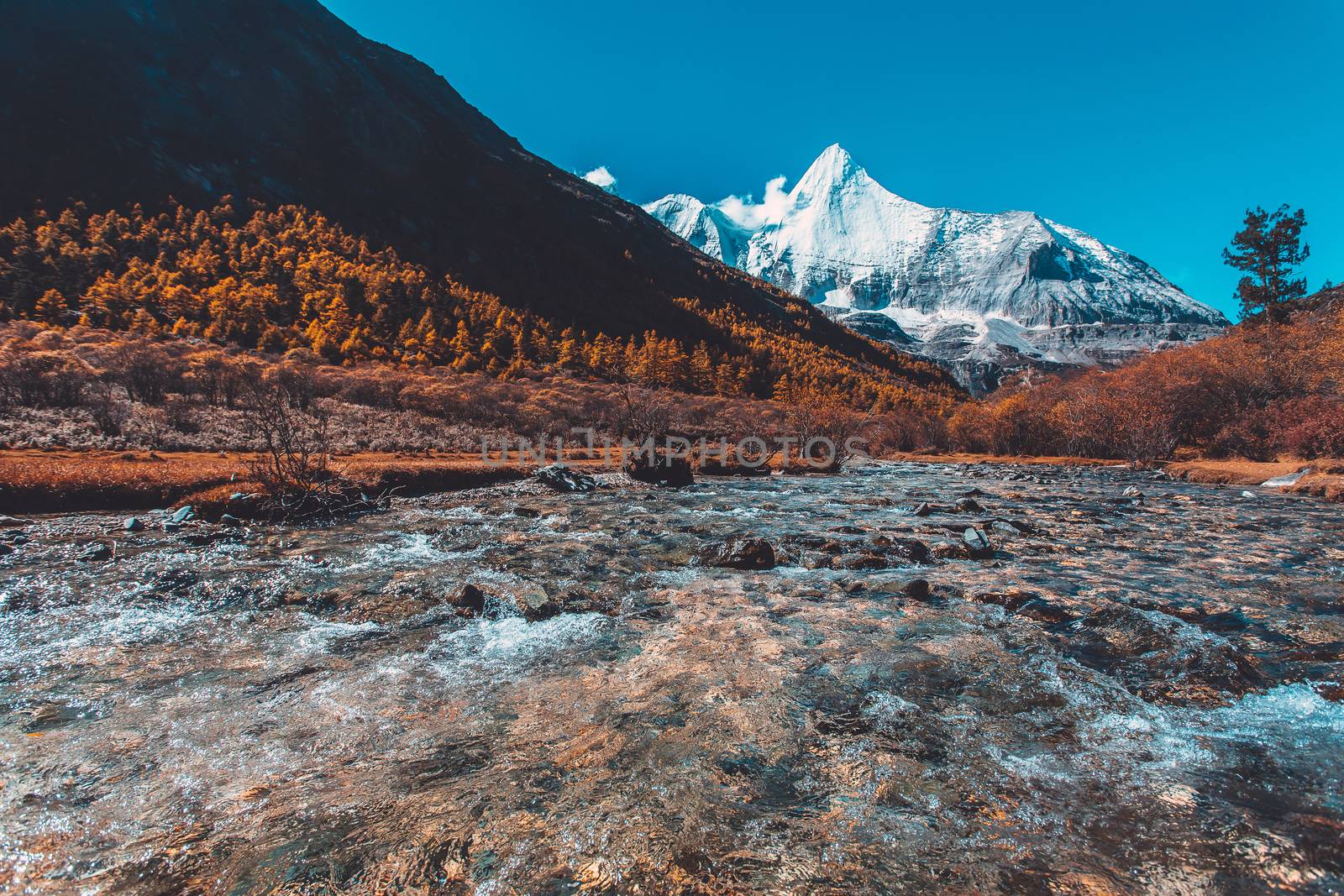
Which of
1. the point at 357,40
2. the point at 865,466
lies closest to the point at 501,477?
the point at 865,466

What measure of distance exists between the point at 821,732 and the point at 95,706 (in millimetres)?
6622

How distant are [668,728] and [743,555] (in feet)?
19.7

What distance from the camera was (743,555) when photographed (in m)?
10.3

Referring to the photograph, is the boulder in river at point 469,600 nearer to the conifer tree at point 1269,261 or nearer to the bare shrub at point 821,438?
the bare shrub at point 821,438

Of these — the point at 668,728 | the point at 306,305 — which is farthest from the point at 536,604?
the point at 306,305

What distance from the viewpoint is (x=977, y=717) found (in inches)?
183

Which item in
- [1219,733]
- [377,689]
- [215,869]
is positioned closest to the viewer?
[215,869]

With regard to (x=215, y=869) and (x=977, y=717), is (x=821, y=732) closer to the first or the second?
(x=977, y=717)

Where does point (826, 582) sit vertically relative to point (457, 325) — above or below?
below

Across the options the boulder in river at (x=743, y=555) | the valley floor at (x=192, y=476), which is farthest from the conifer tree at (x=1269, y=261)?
the boulder in river at (x=743, y=555)

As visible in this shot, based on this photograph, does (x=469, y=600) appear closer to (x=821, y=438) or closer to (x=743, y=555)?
(x=743, y=555)

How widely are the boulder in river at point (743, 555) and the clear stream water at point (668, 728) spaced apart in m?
0.63

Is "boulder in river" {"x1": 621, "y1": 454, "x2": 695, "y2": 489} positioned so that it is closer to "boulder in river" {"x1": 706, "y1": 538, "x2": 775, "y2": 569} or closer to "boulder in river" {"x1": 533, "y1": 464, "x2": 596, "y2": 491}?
"boulder in river" {"x1": 533, "y1": 464, "x2": 596, "y2": 491}

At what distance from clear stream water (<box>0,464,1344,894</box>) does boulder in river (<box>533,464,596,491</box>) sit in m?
11.0
